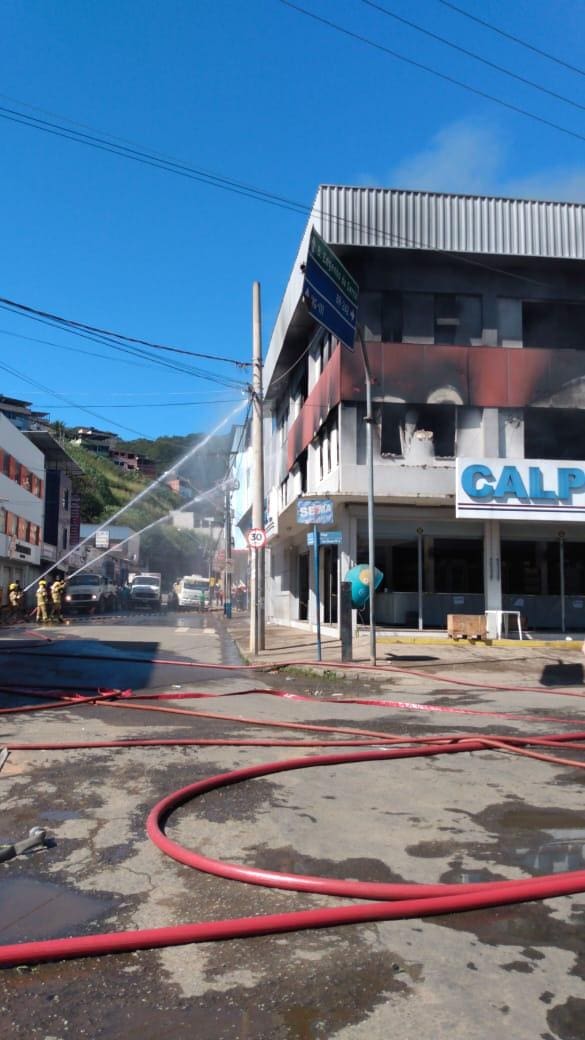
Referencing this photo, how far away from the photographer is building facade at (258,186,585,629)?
21.6m

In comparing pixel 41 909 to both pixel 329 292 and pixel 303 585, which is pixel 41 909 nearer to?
pixel 329 292

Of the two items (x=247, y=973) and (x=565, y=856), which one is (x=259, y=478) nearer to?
(x=565, y=856)

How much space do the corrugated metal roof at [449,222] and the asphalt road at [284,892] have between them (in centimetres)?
1569

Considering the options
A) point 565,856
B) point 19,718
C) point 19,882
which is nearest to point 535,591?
point 19,718

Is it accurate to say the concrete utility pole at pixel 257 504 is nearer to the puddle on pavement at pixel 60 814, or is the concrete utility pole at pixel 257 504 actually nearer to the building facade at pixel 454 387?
the building facade at pixel 454 387

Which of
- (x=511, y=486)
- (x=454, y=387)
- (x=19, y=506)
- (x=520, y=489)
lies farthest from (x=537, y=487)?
(x=19, y=506)

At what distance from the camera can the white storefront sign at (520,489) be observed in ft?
67.3

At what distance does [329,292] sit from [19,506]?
3520 cm

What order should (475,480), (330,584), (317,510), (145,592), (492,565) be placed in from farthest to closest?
1. (145,592)
2. (330,584)
3. (492,565)
4. (475,480)
5. (317,510)

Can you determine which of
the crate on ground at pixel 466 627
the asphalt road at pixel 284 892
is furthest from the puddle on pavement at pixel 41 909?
the crate on ground at pixel 466 627

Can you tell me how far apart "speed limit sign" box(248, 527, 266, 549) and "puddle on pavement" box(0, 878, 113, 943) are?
1389 centimetres

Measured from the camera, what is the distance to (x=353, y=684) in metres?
14.2

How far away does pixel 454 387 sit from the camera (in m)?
21.9

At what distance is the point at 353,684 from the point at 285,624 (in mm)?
19257
